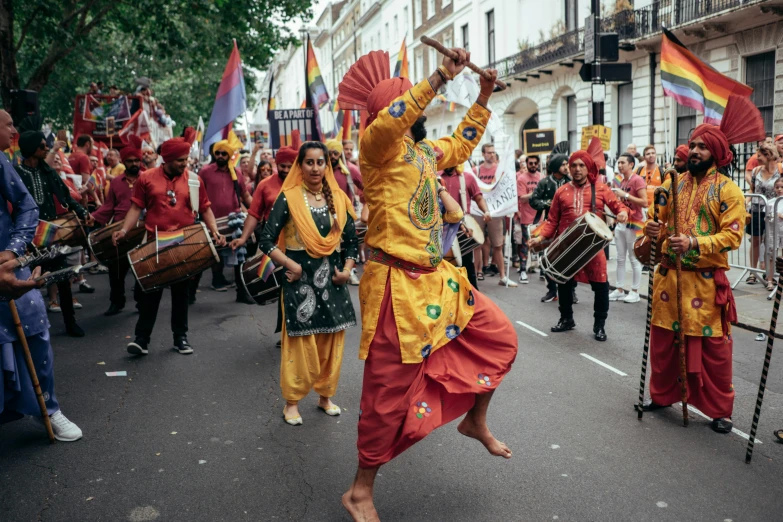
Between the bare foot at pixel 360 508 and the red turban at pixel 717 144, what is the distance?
3.10m

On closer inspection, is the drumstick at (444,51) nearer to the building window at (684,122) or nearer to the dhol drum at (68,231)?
the dhol drum at (68,231)

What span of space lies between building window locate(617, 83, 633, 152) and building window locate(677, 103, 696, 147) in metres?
2.66

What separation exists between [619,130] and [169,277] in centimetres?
2037

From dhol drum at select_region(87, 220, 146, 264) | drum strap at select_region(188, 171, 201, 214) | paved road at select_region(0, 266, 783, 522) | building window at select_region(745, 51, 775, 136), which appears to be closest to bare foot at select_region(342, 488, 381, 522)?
paved road at select_region(0, 266, 783, 522)

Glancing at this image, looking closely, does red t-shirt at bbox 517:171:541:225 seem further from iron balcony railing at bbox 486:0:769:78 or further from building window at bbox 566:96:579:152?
building window at bbox 566:96:579:152

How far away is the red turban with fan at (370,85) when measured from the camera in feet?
11.1

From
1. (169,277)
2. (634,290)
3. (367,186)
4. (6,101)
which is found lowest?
(634,290)

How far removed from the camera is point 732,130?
15.5 ft

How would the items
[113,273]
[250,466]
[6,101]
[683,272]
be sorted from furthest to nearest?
[6,101] < [113,273] < [683,272] < [250,466]

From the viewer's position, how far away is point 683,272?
15.7 ft

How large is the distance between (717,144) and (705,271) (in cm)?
83

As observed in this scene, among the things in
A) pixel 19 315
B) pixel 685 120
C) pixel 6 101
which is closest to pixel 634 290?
pixel 19 315

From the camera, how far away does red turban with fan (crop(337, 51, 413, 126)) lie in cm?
339

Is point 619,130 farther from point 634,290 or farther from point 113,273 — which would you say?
point 113,273
